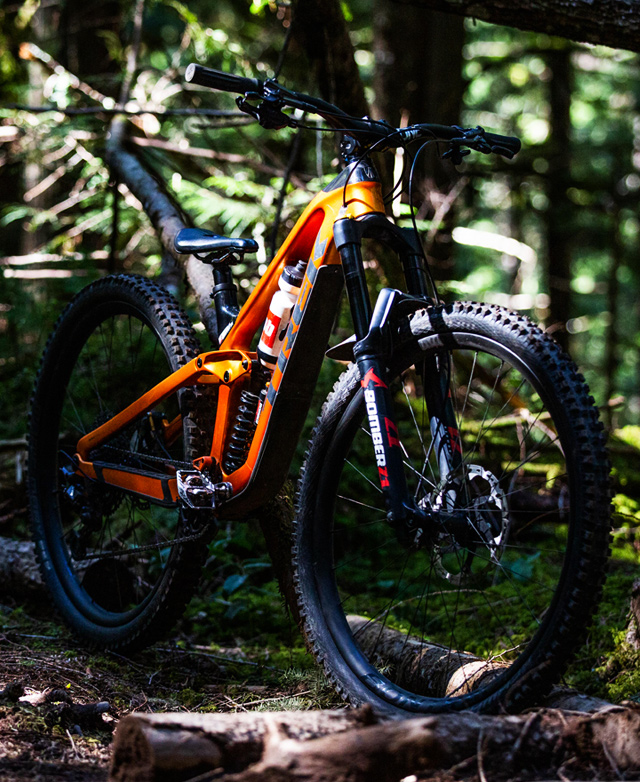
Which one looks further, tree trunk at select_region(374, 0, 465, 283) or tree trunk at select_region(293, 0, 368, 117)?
tree trunk at select_region(374, 0, 465, 283)

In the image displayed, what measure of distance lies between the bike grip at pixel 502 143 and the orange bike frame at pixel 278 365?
0.38 m

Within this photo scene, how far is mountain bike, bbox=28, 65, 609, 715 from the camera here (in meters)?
2.00

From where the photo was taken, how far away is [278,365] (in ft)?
8.43

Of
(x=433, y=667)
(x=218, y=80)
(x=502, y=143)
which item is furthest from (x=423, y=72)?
(x=433, y=667)

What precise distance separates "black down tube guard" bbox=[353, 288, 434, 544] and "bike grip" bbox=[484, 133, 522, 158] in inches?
21.6

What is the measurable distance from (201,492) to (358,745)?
1.35m

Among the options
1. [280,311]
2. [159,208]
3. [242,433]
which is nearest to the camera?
[280,311]

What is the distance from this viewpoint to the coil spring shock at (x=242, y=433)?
2.76m

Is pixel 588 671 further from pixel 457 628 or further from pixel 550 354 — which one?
pixel 550 354

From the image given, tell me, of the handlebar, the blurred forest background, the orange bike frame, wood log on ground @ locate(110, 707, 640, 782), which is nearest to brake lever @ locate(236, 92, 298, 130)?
the handlebar

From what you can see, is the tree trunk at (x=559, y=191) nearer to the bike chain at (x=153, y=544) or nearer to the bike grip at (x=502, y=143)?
the bike grip at (x=502, y=143)

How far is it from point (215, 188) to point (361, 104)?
7.79 feet

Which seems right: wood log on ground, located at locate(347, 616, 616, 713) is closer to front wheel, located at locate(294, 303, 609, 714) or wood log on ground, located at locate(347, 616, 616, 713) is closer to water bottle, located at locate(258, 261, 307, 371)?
front wheel, located at locate(294, 303, 609, 714)

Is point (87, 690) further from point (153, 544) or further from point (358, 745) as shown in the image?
point (358, 745)
